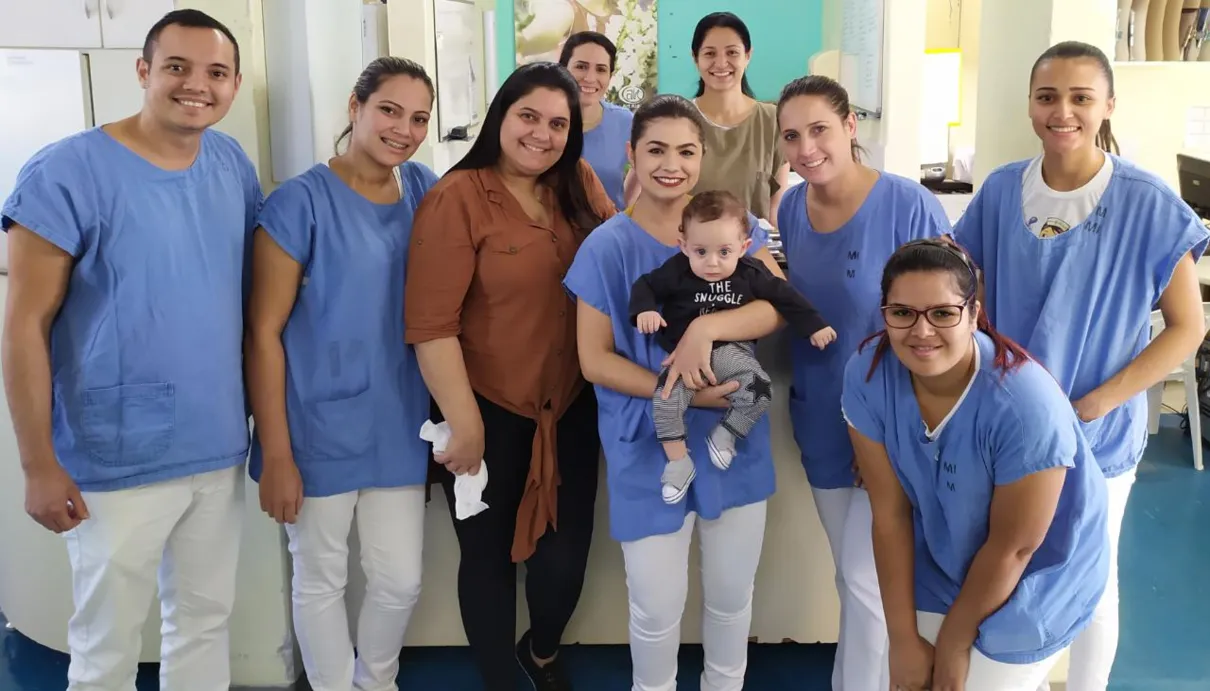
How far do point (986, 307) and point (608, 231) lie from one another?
0.77 m

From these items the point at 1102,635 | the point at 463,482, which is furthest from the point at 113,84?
the point at 1102,635

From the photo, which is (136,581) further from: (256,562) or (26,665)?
(26,665)

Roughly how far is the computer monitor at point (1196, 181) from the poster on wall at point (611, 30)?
10.7ft

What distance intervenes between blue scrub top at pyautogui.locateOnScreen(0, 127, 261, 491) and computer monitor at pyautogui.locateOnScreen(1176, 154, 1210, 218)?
3599 millimetres

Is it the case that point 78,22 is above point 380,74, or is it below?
above

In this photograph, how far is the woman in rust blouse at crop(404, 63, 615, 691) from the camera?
187cm

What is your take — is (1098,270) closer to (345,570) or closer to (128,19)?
(345,570)

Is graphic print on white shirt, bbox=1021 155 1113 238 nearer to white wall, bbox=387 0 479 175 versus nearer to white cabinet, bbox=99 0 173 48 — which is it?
white cabinet, bbox=99 0 173 48

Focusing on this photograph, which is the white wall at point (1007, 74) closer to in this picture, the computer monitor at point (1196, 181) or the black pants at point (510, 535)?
the black pants at point (510, 535)

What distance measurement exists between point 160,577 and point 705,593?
1086mm

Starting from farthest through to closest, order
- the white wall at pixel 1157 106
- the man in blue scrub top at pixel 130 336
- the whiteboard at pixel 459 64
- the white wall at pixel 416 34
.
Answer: the white wall at pixel 1157 106 → the whiteboard at pixel 459 64 → the white wall at pixel 416 34 → the man in blue scrub top at pixel 130 336

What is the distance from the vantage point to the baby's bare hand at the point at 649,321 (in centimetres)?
172

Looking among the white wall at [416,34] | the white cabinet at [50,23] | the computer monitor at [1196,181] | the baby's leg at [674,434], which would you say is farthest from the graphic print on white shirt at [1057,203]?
the white wall at [416,34]

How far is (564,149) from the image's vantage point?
1.98m
